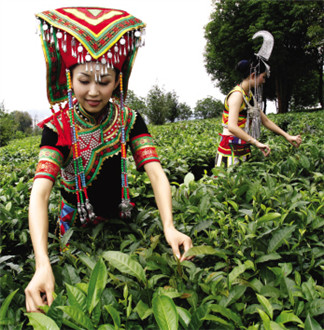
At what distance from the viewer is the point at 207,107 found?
49250 mm

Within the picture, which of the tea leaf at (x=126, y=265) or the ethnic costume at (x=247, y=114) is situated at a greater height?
the ethnic costume at (x=247, y=114)

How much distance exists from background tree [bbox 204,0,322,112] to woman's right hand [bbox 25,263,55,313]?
21.8 meters

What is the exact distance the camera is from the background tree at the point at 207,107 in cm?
4647

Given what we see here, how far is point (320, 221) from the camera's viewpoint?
1.67 metres

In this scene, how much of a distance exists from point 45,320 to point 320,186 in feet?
7.39

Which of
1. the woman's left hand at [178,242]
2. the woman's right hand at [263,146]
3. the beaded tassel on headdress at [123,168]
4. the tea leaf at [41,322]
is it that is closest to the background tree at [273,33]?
the woman's right hand at [263,146]

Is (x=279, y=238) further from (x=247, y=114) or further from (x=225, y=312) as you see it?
(x=247, y=114)

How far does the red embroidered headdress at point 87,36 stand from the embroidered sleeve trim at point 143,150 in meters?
0.47

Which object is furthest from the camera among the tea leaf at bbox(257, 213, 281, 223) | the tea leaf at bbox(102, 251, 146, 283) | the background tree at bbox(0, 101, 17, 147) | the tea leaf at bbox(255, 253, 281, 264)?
the background tree at bbox(0, 101, 17, 147)

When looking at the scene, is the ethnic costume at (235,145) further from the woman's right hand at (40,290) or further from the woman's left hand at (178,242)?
the woman's right hand at (40,290)

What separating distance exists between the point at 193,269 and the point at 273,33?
23305 mm

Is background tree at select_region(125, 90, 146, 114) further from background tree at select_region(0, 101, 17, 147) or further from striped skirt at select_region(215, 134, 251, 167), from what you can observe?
striped skirt at select_region(215, 134, 251, 167)

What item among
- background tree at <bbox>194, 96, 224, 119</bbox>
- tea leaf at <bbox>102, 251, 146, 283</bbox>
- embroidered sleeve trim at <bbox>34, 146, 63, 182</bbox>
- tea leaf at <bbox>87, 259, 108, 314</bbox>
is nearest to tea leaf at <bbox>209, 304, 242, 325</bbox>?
tea leaf at <bbox>102, 251, 146, 283</bbox>

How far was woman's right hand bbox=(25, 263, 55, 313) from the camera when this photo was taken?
118 cm
